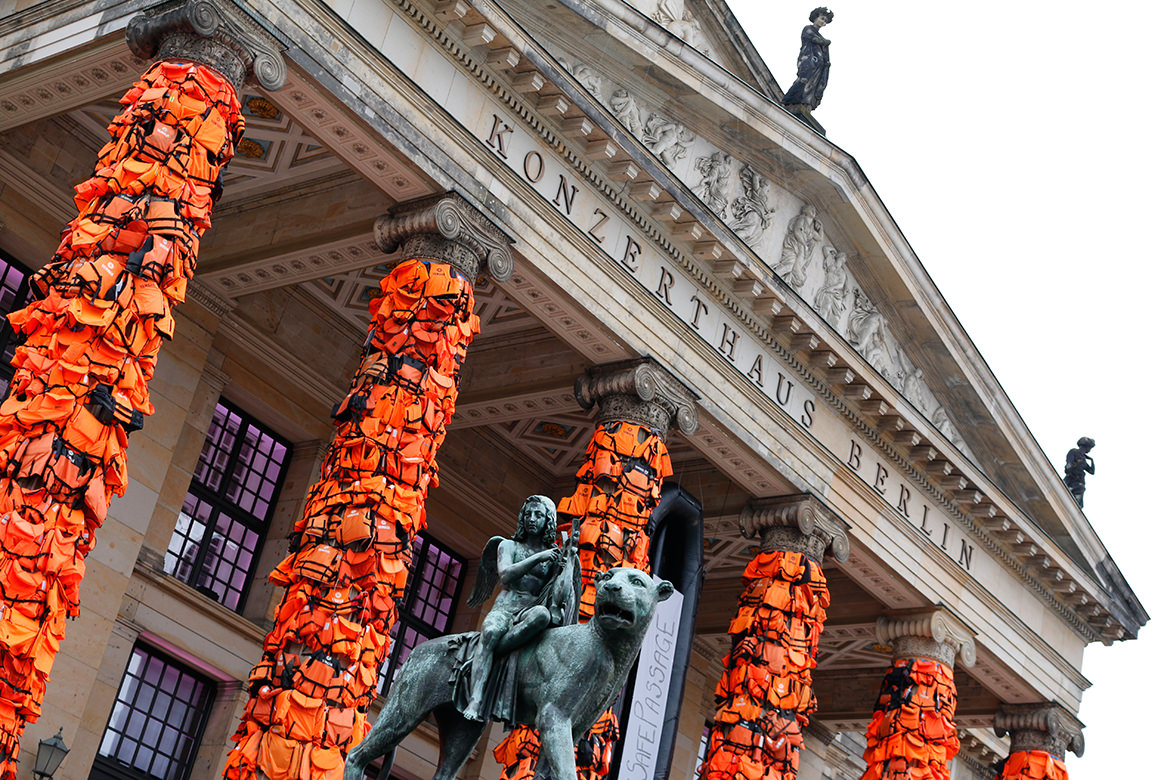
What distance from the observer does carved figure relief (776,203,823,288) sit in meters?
22.1

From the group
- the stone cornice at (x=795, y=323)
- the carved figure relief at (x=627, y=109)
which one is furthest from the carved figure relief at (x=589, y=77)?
the stone cornice at (x=795, y=323)

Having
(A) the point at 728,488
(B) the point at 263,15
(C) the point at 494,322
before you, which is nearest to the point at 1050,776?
(A) the point at 728,488

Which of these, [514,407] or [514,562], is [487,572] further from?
[514,407]

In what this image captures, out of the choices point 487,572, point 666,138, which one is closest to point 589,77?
point 666,138

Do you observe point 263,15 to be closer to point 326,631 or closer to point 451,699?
point 326,631

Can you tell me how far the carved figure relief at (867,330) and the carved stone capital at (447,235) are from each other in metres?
8.26

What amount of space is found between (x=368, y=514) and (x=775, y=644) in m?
7.88

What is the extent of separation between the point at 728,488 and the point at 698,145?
6158 millimetres

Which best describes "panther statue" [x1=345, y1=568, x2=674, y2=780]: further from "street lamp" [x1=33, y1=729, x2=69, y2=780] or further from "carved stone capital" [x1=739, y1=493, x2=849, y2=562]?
"carved stone capital" [x1=739, y1=493, x2=849, y2=562]

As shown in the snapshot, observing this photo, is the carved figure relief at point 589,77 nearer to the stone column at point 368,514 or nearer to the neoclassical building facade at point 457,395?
the neoclassical building facade at point 457,395

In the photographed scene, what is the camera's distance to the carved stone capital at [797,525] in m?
21.4

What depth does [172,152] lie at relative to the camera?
13.8m

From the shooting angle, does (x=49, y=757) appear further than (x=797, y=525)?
No

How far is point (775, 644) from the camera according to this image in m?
20.5
